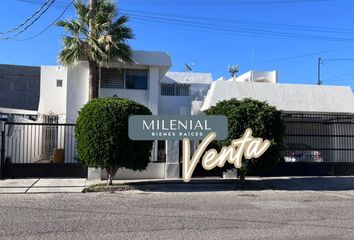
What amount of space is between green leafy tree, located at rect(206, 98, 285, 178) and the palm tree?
780 cm

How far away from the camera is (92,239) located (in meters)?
7.27

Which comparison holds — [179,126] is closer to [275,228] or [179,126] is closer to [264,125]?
[264,125]

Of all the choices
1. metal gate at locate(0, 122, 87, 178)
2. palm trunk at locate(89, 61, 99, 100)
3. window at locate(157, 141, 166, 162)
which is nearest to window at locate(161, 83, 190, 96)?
palm trunk at locate(89, 61, 99, 100)

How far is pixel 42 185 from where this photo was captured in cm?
1476

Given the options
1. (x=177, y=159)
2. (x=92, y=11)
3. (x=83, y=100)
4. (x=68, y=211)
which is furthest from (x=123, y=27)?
(x=68, y=211)

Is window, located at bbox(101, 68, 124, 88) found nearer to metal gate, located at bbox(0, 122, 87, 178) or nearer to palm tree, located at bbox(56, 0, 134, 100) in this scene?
palm tree, located at bbox(56, 0, 134, 100)

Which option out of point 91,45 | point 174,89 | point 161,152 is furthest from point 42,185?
point 174,89

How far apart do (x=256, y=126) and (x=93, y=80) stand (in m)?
9.02

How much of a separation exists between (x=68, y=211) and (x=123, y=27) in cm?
1361

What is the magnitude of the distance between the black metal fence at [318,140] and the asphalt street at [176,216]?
536 centimetres

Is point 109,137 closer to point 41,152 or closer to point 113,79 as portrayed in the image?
point 41,152

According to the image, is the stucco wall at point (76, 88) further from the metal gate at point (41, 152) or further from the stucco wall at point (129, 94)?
the metal gate at point (41, 152)

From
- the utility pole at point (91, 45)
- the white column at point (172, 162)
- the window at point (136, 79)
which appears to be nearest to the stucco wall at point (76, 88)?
the utility pole at point (91, 45)

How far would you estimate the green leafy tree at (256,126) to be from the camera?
14852 millimetres
